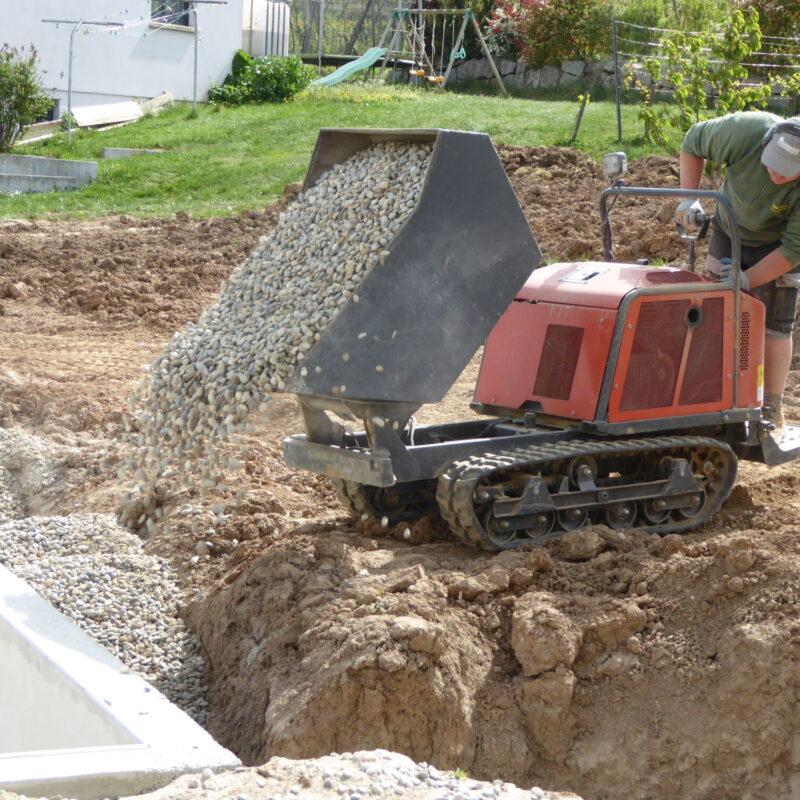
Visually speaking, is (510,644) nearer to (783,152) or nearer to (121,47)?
(783,152)

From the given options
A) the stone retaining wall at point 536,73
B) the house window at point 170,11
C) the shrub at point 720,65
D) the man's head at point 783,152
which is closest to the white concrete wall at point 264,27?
the house window at point 170,11

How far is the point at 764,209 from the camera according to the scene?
5.81 metres

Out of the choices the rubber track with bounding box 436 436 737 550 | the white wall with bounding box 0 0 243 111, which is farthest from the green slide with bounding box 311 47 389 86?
the rubber track with bounding box 436 436 737 550

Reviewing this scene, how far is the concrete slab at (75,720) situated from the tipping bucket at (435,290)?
1.39m

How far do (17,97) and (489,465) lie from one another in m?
14.7

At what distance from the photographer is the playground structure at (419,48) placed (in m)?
22.4

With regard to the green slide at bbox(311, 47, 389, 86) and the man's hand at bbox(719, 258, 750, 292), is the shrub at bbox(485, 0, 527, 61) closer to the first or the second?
the green slide at bbox(311, 47, 389, 86)

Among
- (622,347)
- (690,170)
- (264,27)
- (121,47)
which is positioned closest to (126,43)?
(121,47)

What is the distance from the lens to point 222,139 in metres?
18.2

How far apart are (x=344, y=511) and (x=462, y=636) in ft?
5.94

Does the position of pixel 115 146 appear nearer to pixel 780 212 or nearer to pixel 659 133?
pixel 659 133

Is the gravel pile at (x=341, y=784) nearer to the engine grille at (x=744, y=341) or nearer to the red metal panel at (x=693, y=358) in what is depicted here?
the red metal panel at (x=693, y=358)

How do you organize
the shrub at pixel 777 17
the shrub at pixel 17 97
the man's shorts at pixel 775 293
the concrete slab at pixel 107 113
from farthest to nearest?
the concrete slab at pixel 107 113 → the shrub at pixel 17 97 → the shrub at pixel 777 17 → the man's shorts at pixel 775 293

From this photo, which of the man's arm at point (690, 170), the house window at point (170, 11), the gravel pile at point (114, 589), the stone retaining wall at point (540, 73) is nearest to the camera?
the gravel pile at point (114, 589)
